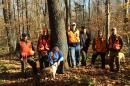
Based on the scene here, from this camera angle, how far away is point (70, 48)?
1653 centimetres

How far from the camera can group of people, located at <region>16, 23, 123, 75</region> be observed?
49.2 ft

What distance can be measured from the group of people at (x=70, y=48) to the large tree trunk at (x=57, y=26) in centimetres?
32

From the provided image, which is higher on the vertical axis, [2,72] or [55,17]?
[55,17]

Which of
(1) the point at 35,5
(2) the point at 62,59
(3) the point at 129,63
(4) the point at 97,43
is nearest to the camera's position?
(2) the point at 62,59

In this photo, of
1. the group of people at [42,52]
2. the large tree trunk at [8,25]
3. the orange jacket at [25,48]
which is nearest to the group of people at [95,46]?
the group of people at [42,52]

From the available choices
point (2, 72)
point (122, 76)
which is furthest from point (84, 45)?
point (2, 72)

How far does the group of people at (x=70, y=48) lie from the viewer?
15.0 meters

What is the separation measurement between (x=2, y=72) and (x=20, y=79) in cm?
234

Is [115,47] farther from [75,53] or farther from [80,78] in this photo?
[80,78]

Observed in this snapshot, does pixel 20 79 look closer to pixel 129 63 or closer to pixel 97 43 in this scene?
pixel 97 43

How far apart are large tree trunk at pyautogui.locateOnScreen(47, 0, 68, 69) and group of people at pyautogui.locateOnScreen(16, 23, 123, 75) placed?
32 centimetres

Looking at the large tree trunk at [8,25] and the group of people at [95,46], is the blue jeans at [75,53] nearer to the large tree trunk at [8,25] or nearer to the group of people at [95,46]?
the group of people at [95,46]

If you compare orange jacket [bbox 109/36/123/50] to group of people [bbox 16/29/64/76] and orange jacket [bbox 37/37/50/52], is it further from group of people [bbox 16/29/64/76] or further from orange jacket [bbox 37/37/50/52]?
orange jacket [bbox 37/37/50/52]

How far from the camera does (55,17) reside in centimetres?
1573
